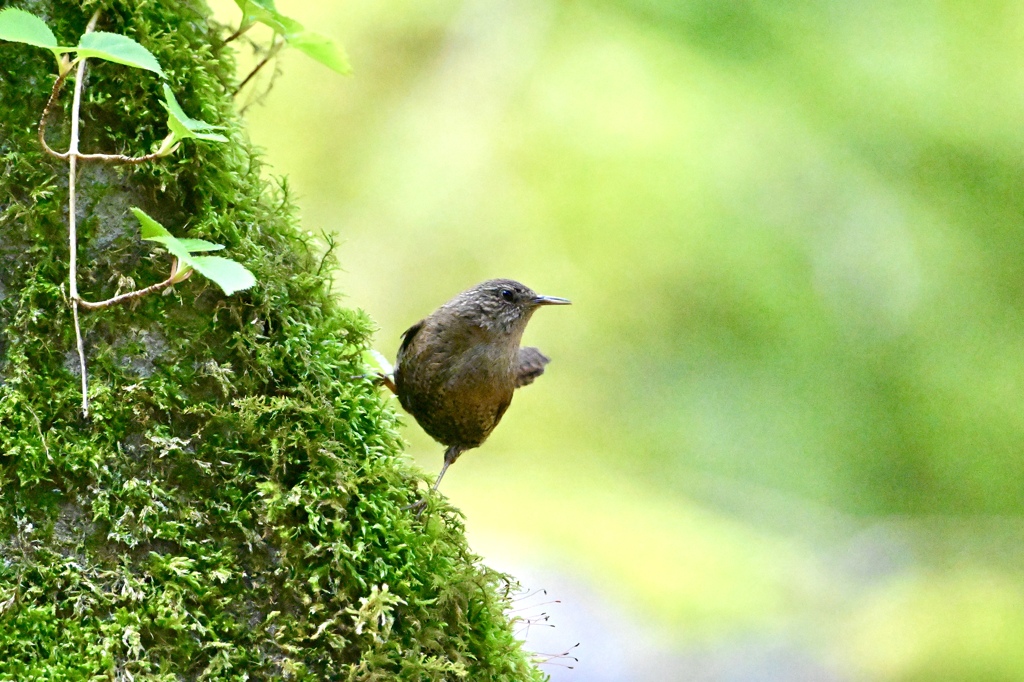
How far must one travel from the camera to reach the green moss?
61.4 inches

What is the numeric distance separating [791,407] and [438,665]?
7.66 meters

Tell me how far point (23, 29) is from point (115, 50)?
0.51 ft

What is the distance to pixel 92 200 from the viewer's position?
5.71 ft

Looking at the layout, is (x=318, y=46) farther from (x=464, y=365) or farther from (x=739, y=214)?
(x=739, y=214)

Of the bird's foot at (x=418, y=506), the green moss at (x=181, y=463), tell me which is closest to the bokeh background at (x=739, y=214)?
the bird's foot at (x=418, y=506)

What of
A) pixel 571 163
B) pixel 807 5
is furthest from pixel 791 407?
pixel 807 5

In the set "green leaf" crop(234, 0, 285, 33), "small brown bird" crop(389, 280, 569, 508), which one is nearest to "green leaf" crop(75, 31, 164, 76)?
"green leaf" crop(234, 0, 285, 33)

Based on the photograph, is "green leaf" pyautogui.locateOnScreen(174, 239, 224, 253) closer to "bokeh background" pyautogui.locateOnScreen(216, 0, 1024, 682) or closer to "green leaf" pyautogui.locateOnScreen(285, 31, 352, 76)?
"green leaf" pyautogui.locateOnScreen(285, 31, 352, 76)

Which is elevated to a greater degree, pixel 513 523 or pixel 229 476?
pixel 229 476

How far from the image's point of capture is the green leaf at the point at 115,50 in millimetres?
1527

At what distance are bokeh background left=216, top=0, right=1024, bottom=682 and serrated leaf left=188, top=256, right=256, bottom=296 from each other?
6129mm

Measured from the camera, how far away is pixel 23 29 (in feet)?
4.94

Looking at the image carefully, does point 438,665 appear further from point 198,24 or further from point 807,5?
point 807,5

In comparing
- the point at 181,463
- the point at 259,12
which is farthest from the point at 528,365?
the point at 181,463
